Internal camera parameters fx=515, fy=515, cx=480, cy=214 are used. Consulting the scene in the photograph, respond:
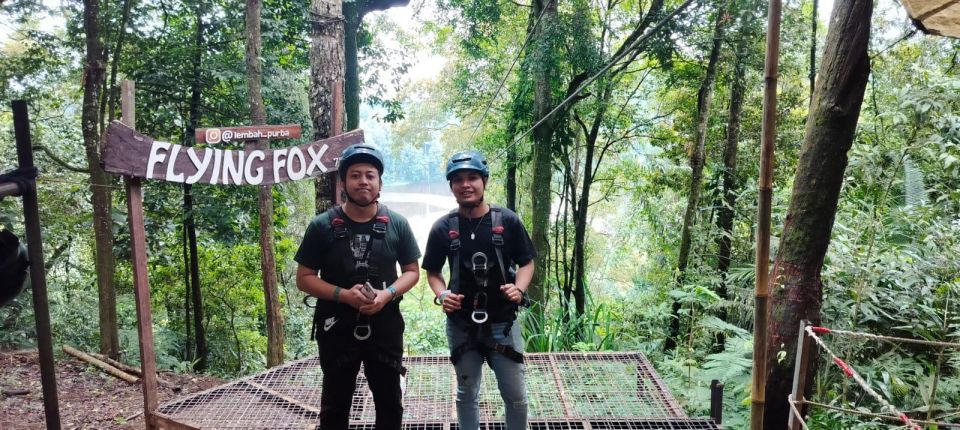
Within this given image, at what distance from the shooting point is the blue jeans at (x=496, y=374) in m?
2.51

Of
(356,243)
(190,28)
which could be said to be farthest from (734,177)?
(190,28)

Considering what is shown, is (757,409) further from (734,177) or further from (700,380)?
(734,177)

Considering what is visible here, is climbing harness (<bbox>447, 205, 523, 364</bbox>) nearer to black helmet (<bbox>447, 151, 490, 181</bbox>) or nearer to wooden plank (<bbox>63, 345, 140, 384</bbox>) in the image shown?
black helmet (<bbox>447, 151, 490, 181</bbox>)

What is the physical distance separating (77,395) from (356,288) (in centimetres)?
455

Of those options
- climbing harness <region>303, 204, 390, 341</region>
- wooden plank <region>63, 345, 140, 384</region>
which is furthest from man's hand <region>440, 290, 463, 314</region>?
wooden plank <region>63, 345, 140, 384</region>

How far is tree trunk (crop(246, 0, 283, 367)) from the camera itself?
447 cm

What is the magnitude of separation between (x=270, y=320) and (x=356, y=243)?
2.56m

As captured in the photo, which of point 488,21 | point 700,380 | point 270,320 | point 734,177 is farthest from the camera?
point 488,21

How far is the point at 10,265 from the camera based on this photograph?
175 centimetres

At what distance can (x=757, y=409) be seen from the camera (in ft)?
6.57

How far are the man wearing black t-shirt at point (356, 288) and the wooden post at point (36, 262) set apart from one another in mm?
932

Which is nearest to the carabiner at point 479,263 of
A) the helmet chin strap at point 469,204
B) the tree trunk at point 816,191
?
Result: the helmet chin strap at point 469,204

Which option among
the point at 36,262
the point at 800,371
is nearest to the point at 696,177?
the point at 800,371

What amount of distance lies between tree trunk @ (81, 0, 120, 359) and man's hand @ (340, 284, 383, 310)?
4.97 metres
